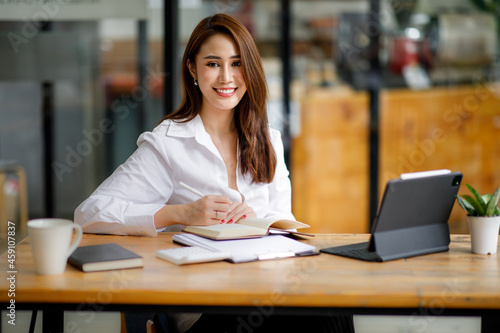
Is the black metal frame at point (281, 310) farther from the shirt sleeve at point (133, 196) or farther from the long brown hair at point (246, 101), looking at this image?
the long brown hair at point (246, 101)

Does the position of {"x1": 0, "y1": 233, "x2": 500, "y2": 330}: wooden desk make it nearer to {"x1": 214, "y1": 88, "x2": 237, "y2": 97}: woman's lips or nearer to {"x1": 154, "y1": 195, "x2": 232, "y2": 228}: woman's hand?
{"x1": 154, "y1": 195, "x2": 232, "y2": 228}: woman's hand

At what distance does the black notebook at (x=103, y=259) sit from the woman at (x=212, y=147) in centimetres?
40

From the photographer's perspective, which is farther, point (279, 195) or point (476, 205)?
point (279, 195)

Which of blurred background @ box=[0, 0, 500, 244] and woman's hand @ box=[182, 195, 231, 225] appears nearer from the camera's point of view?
woman's hand @ box=[182, 195, 231, 225]

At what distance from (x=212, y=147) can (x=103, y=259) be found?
844 millimetres

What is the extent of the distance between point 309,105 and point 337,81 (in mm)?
230

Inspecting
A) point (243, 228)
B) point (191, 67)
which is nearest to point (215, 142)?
point (191, 67)

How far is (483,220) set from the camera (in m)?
1.65

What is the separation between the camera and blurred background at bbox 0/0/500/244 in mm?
3543

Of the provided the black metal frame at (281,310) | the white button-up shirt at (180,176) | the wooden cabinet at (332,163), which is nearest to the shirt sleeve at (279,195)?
the white button-up shirt at (180,176)

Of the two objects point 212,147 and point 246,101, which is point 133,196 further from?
point 246,101

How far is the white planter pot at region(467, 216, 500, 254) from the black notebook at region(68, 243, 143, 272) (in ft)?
2.80

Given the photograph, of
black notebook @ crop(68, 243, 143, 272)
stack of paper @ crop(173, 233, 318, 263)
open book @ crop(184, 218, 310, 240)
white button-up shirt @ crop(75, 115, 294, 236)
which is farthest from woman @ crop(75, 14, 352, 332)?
black notebook @ crop(68, 243, 143, 272)

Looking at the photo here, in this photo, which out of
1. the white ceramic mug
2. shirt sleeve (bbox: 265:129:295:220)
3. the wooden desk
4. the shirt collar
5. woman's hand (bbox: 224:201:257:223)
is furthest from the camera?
shirt sleeve (bbox: 265:129:295:220)
